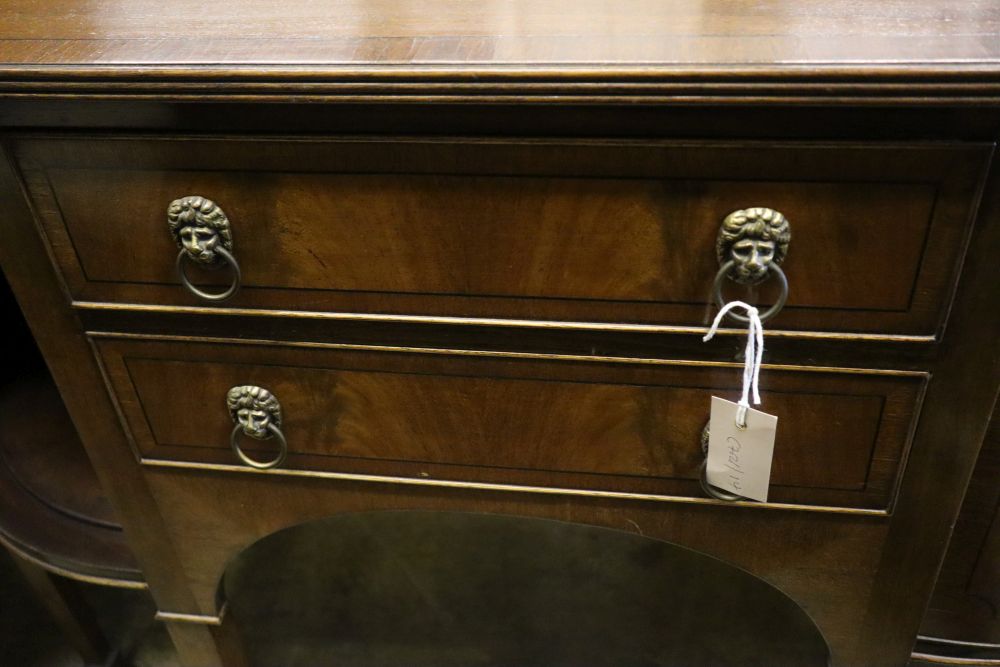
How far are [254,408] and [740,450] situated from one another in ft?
1.18

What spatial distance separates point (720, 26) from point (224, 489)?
0.52 m

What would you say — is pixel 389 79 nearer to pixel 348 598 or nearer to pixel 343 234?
pixel 343 234

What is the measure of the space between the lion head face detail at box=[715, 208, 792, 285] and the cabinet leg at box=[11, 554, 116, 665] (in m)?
0.76

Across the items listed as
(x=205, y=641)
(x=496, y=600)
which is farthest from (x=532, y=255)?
(x=496, y=600)

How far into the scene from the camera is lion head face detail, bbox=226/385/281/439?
602mm

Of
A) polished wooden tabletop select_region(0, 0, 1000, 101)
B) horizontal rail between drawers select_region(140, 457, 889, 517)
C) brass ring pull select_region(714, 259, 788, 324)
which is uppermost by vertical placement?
polished wooden tabletop select_region(0, 0, 1000, 101)

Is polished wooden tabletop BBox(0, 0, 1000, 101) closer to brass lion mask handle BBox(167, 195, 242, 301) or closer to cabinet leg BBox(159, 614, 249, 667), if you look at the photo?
brass lion mask handle BBox(167, 195, 242, 301)

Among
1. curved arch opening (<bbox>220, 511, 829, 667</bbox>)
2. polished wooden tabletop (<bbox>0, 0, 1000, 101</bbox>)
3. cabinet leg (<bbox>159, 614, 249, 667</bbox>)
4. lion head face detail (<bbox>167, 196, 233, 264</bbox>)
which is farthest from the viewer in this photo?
curved arch opening (<bbox>220, 511, 829, 667</bbox>)

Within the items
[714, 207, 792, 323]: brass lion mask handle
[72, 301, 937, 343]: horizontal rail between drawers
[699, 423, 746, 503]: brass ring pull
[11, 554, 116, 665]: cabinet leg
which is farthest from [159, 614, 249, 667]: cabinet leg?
[714, 207, 792, 323]: brass lion mask handle

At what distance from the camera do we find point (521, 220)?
502 millimetres

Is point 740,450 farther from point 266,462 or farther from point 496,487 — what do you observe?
point 266,462

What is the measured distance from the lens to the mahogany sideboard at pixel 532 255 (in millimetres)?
450

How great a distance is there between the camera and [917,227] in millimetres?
463

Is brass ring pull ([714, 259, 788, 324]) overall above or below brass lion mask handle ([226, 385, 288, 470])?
above
